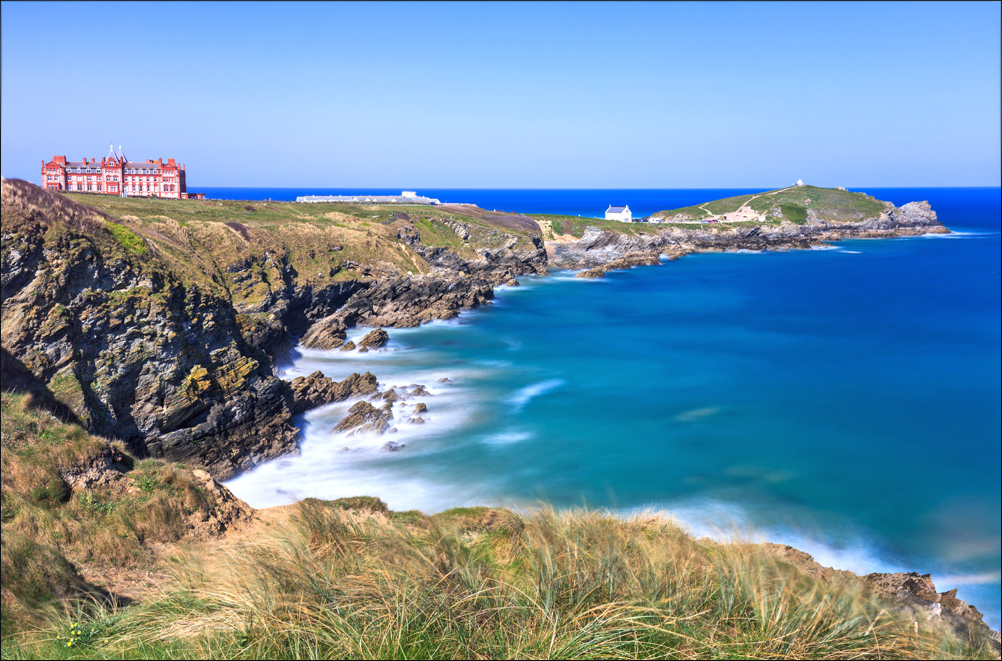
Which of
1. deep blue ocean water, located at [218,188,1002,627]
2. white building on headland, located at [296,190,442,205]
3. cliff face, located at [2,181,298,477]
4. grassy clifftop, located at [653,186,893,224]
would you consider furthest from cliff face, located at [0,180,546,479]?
grassy clifftop, located at [653,186,893,224]

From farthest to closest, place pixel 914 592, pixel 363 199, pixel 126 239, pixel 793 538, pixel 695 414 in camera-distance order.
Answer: pixel 363 199, pixel 695 414, pixel 126 239, pixel 793 538, pixel 914 592

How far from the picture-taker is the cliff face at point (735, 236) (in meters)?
92.1

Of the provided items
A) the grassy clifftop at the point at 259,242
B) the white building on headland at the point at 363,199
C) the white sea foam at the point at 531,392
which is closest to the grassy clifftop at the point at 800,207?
the white building on headland at the point at 363,199

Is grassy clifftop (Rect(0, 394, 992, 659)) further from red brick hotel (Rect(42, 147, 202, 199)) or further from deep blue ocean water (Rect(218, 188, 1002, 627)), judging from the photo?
red brick hotel (Rect(42, 147, 202, 199))

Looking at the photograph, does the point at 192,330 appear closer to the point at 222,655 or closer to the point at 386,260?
the point at 222,655

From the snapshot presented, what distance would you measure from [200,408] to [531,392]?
16.0 meters

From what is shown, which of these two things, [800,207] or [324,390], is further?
[800,207]

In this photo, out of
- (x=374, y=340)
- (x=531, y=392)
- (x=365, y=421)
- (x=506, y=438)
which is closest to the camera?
(x=506, y=438)

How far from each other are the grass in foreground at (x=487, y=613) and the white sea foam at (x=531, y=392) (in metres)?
22.4

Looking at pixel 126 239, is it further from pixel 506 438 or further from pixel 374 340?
pixel 374 340

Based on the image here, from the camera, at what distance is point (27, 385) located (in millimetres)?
15117

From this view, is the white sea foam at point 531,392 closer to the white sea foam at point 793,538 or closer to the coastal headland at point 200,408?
the coastal headland at point 200,408

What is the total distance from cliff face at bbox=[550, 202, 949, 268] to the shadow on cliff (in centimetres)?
7372

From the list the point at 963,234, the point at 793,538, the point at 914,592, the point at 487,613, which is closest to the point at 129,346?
the point at 487,613
